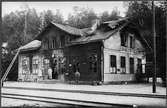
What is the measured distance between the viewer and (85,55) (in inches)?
620

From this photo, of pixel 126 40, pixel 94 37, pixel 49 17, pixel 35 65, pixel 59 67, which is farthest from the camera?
pixel 94 37

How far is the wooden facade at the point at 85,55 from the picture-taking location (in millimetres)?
11758

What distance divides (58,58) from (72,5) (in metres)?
5.24

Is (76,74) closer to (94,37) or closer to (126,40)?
(94,37)

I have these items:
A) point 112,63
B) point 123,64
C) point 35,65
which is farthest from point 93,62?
point 35,65

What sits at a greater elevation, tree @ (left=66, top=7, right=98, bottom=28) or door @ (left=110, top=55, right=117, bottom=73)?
tree @ (left=66, top=7, right=98, bottom=28)

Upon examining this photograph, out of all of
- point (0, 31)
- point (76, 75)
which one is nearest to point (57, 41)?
point (76, 75)

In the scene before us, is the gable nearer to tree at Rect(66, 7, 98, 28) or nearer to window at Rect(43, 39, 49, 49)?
window at Rect(43, 39, 49, 49)

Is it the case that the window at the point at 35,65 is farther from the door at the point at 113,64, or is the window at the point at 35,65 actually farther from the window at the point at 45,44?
the door at the point at 113,64

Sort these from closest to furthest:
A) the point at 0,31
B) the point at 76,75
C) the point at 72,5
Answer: the point at 0,31 < the point at 72,5 < the point at 76,75

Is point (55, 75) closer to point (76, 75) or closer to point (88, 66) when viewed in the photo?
point (76, 75)

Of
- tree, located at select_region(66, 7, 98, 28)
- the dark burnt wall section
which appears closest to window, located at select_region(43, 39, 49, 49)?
the dark burnt wall section

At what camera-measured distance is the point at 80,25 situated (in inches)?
421

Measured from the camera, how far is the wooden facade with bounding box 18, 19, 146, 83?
1176 centimetres
